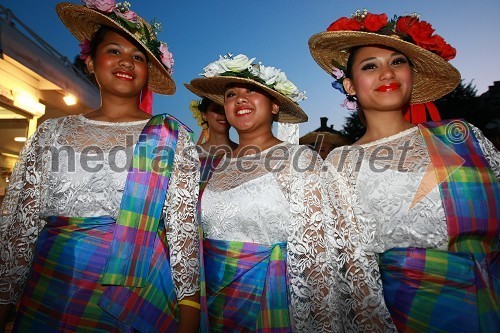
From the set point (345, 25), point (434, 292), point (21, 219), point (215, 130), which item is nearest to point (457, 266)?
point (434, 292)

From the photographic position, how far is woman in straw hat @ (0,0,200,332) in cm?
170

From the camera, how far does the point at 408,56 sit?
2281 millimetres

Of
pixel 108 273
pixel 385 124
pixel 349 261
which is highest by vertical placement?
pixel 385 124

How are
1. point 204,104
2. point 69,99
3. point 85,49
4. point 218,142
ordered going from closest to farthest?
point 85,49
point 218,142
point 204,104
point 69,99

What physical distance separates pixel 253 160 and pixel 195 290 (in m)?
0.99

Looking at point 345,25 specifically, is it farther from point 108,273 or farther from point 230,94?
point 108,273

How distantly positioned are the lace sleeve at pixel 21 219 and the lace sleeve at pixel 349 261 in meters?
1.67

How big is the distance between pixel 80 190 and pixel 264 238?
109cm

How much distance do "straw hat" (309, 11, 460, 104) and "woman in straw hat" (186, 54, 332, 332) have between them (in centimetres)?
46

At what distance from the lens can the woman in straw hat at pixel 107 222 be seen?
1.70 m

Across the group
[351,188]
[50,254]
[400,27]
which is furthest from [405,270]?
[50,254]

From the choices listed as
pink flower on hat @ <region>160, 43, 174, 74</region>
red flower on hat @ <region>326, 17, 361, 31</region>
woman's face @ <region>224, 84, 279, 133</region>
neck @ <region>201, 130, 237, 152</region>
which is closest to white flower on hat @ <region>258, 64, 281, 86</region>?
woman's face @ <region>224, 84, 279, 133</region>

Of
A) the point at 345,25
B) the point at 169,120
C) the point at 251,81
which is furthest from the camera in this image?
the point at 251,81

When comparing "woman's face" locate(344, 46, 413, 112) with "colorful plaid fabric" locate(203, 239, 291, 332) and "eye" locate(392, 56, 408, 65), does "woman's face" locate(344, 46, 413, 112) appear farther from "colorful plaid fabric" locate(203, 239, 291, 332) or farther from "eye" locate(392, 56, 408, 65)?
"colorful plaid fabric" locate(203, 239, 291, 332)
